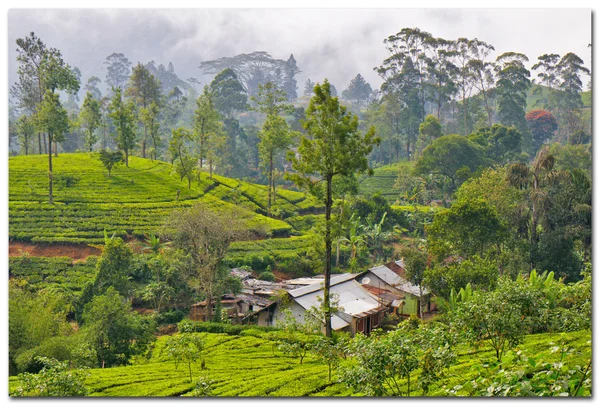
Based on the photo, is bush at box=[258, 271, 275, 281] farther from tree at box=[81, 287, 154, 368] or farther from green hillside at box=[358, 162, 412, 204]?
green hillside at box=[358, 162, 412, 204]

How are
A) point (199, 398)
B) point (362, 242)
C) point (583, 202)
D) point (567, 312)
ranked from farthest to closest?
point (362, 242) → point (583, 202) → point (567, 312) → point (199, 398)

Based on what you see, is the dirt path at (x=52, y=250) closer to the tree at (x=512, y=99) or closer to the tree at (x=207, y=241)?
the tree at (x=207, y=241)

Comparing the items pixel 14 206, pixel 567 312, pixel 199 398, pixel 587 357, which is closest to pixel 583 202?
pixel 567 312

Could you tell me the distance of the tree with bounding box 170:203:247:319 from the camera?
17.1 metres

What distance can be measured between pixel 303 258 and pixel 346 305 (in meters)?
5.82

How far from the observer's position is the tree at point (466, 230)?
56.2ft

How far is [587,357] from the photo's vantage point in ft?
27.6

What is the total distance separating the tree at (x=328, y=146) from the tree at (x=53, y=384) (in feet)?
18.3

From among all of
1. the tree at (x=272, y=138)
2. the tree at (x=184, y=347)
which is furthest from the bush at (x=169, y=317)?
the tree at (x=272, y=138)

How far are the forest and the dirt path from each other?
0.19 feet

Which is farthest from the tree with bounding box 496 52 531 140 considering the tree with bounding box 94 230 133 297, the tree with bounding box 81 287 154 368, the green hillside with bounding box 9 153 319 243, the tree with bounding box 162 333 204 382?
the tree with bounding box 162 333 204 382

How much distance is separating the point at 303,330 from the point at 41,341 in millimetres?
5493

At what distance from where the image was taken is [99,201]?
70.6 ft

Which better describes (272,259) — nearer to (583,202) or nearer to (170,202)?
(170,202)
